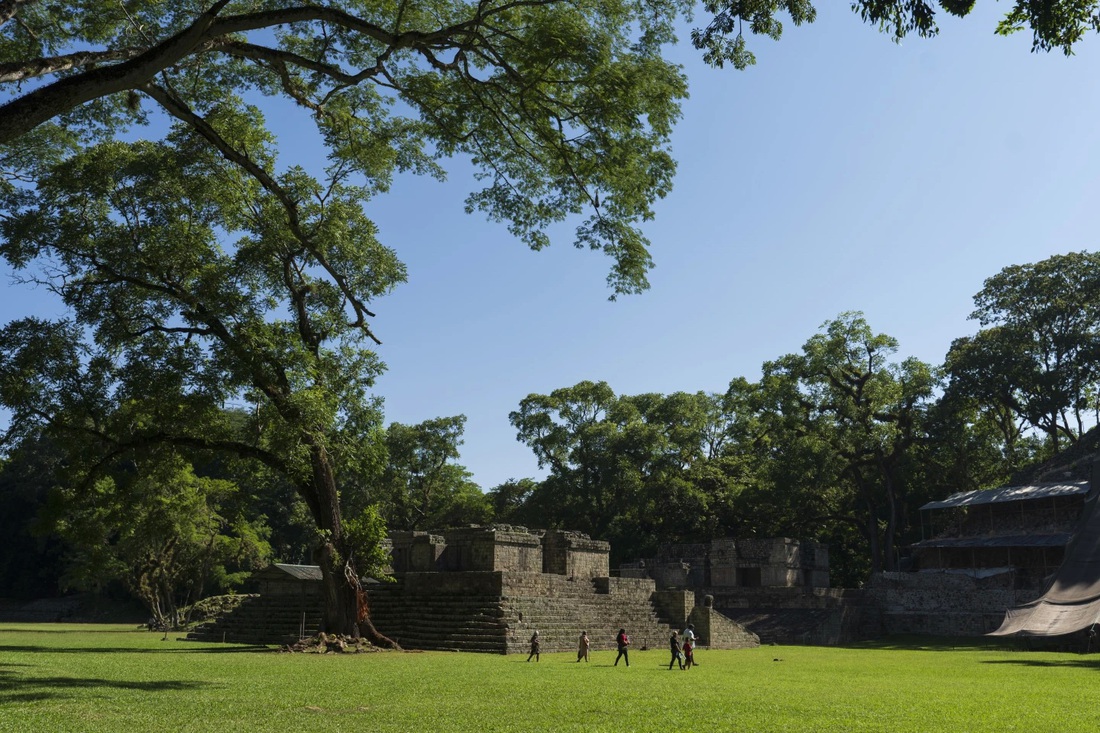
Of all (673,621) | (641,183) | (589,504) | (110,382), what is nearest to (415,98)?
(641,183)

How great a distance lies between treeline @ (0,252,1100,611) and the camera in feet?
134

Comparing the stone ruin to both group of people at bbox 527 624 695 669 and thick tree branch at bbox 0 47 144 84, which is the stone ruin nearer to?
group of people at bbox 527 624 695 669

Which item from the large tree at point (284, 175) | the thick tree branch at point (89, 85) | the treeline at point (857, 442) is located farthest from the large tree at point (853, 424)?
the thick tree branch at point (89, 85)

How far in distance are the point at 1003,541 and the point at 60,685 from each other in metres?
35.4

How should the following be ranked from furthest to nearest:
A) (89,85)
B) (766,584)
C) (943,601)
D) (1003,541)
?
(766,584) < (1003,541) < (943,601) < (89,85)

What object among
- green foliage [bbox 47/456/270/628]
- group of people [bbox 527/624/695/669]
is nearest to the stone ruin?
group of people [bbox 527/624/695/669]

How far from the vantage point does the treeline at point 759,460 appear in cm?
4081

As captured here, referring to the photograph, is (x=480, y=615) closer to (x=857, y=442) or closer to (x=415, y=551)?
(x=415, y=551)

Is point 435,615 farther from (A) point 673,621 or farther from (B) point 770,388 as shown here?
(B) point 770,388

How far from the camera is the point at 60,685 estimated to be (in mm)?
12320

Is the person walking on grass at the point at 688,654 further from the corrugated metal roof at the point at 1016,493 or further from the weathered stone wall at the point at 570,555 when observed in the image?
the corrugated metal roof at the point at 1016,493

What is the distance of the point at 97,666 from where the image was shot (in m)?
15.9

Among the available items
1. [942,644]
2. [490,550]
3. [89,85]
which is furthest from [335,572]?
[942,644]

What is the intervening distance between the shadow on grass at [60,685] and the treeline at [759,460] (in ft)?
68.0
